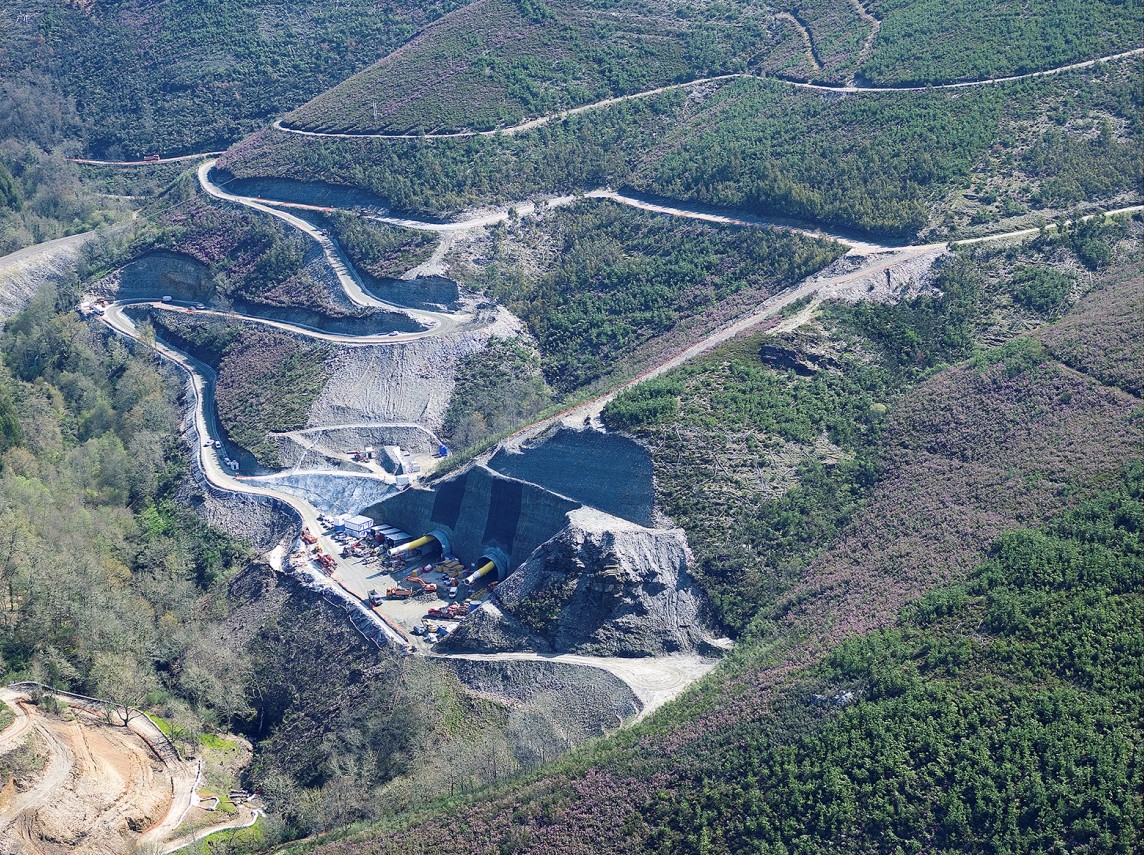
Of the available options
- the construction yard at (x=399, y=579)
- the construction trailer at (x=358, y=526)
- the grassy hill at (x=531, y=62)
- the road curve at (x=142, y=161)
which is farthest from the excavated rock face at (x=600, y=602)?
the road curve at (x=142, y=161)

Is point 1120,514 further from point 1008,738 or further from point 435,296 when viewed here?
point 435,296

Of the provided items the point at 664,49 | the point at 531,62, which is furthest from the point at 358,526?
the point at 664,49

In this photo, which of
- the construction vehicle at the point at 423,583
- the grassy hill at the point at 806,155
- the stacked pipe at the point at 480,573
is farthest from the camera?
the grassy hill at the point at 806,155

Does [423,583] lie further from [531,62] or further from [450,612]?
[531,62]

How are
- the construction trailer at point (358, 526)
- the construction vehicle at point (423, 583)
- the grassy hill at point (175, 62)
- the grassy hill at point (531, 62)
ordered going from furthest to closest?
the grassy hill at point (175, 62), the grassy hill at point (531, 62), the construction trailer at point (358, 526), the construction vehicle at point (423, 583)

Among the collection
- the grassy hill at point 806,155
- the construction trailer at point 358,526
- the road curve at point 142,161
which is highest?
the grassy hill at point 806,155

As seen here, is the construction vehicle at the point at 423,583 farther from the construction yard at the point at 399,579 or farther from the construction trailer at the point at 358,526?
the construction trailer at the point at 358,526

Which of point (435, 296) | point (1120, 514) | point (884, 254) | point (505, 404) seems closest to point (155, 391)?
point (435, 296)
